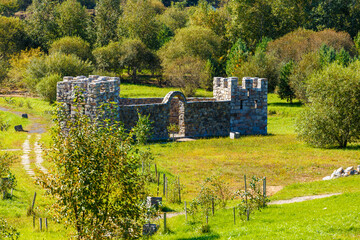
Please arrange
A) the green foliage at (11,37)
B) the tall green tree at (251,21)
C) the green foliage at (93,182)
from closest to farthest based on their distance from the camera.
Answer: the green foliage at (93,182)
the green foliage at (11,37)
the tall green tree at (251,21)

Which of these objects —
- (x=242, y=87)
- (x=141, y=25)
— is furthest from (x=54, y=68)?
(x=242, y=87)

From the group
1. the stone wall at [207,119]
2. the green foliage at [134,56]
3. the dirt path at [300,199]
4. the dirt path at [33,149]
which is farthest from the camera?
the green foliage at [134,56]

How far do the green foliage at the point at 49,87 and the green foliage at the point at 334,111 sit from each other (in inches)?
1278

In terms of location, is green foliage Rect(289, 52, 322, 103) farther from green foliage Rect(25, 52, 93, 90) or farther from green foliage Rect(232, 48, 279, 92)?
green foliage Rect(25, 52, 93, 90)

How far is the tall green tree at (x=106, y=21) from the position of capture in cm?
8750

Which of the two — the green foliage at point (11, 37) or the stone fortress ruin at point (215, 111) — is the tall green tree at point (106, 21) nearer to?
the green foliage at point (11, 37)

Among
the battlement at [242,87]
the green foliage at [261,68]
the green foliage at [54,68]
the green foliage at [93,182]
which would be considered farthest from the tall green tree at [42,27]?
the green foliage at [93,182]

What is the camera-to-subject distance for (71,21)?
8575cm

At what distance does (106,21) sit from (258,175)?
2783 inches

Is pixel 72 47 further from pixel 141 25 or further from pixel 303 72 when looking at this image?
pixel 303 72

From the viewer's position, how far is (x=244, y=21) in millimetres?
83375

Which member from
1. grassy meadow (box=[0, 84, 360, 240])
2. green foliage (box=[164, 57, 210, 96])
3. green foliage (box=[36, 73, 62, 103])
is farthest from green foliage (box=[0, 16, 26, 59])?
grassy meadow (box=[0, 84, 360, 240])

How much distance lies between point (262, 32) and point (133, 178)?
76.0 metres

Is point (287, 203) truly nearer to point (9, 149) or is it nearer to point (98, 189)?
point (98, 189)
